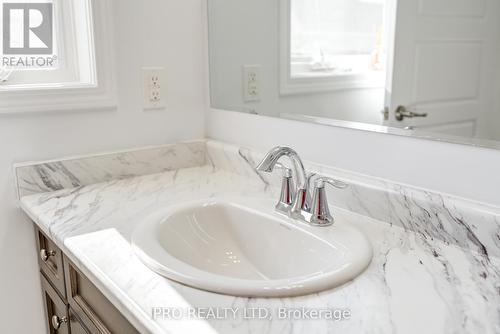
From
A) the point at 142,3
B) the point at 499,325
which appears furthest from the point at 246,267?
the point at 142,3

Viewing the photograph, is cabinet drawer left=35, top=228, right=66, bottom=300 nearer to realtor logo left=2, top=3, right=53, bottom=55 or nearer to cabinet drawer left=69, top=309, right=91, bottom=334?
cabinet drawer left=69, top=309, right=91, bottom=334

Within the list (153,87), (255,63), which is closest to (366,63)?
(255,63)

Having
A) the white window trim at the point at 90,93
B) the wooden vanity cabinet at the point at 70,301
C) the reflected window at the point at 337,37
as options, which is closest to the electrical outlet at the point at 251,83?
the reflected window at the point at 337,37

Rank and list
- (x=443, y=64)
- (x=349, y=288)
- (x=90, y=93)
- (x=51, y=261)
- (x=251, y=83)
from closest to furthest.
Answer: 1. (x=349, y=288)
2. (x=443, y=64)
3. (x=51, y=261)
4. (x=90, y=93)
5. (x=251, y=83)

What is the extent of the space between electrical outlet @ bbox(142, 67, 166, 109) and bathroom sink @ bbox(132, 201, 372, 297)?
1.55 feet

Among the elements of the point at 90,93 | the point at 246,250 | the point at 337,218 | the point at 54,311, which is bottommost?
the point at 54,311

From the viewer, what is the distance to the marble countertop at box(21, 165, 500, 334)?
2.25ft

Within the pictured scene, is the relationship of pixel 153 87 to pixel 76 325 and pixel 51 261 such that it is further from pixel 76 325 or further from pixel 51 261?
pixel 76 325

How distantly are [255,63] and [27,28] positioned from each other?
27.2 inches

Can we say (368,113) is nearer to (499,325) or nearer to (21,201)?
(499,325)

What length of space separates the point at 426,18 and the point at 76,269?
3.04 feet

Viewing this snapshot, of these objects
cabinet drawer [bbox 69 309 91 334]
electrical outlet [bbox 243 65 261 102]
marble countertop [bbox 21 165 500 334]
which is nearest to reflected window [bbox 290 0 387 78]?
electrical outlet [bbox 243 65 261 102]

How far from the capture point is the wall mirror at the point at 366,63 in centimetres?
91

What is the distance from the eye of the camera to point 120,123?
1.50 metres
